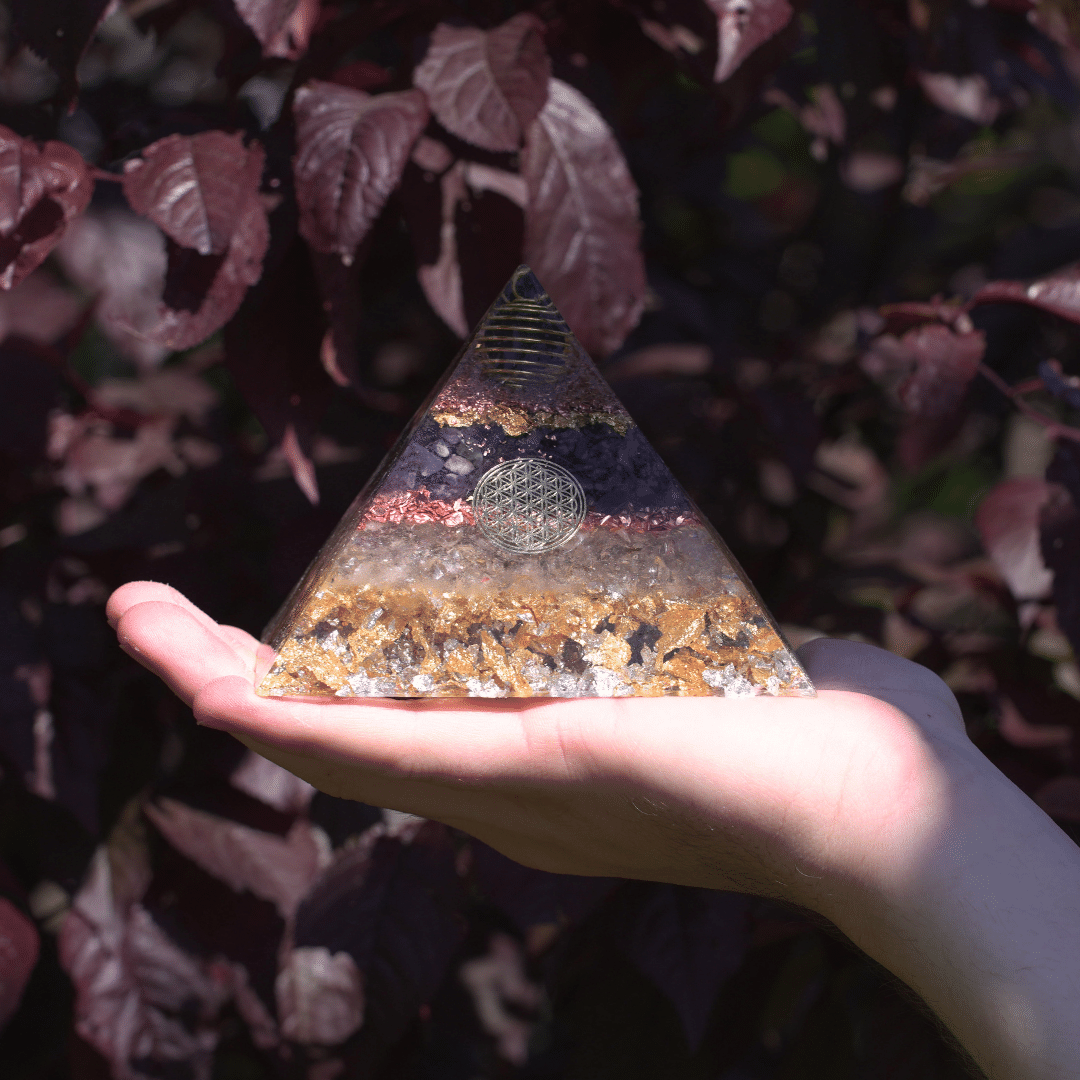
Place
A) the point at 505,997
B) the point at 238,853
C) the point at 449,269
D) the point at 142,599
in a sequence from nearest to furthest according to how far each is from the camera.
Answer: the point at 142,599 < the point at 449,269 < the point at 238,853 < the point at 505,997

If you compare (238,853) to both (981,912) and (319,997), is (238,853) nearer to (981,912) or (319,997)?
(319,997)

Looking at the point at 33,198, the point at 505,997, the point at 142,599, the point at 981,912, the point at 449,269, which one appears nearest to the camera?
the point at 981,912

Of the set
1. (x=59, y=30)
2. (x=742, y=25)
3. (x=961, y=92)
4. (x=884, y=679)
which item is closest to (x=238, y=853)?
(x=884, y=679)

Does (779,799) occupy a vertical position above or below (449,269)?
below

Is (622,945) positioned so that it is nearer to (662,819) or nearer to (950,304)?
(662,819)

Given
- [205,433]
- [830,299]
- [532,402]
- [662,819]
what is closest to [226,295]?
[532,402]

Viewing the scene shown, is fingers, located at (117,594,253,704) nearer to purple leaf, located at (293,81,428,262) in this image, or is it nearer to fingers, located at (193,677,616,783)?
fingers, located at (193,677,616,783)
